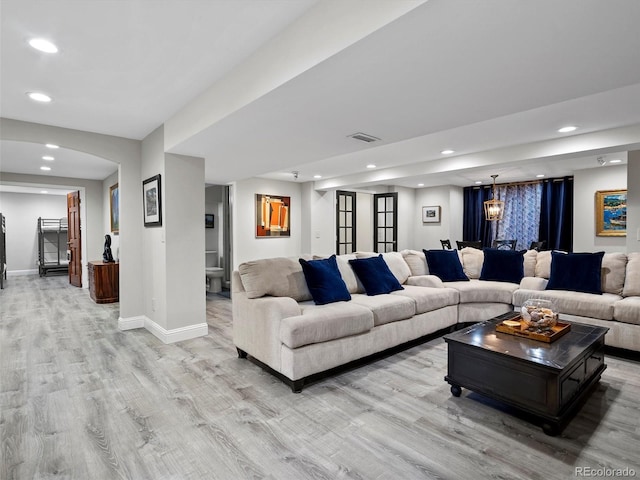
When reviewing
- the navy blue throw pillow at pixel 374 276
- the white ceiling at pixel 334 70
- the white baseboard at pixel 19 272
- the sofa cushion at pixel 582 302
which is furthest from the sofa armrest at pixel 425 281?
the white baseboard at pixel 19 272

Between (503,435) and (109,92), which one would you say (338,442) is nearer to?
(503,435)

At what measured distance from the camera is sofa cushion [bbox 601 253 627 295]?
3.71 m

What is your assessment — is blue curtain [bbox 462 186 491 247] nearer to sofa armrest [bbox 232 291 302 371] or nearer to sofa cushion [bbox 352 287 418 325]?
sofa cushion [bbox 352 287 418 325]

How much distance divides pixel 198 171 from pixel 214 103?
1.38 meters

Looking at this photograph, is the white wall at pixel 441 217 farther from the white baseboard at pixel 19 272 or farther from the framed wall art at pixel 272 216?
the white baseboard at pixel 19 272

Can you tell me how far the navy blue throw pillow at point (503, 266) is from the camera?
4.42 m

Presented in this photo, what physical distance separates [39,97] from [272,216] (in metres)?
4.41

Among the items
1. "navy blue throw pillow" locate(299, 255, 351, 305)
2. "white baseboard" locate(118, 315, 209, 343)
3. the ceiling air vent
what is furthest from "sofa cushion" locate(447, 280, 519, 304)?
"white baseboard" locate(118, 315, 209, 343)

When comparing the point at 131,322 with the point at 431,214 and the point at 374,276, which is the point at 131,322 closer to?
the point at 374,276

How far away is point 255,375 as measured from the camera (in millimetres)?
2908

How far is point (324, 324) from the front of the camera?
271 cm

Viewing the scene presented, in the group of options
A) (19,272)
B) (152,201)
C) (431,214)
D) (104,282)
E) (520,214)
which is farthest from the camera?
(19,272)

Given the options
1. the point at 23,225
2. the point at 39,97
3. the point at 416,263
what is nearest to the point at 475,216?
the point at 416,263

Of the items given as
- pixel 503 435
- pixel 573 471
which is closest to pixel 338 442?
pixel 503 435
